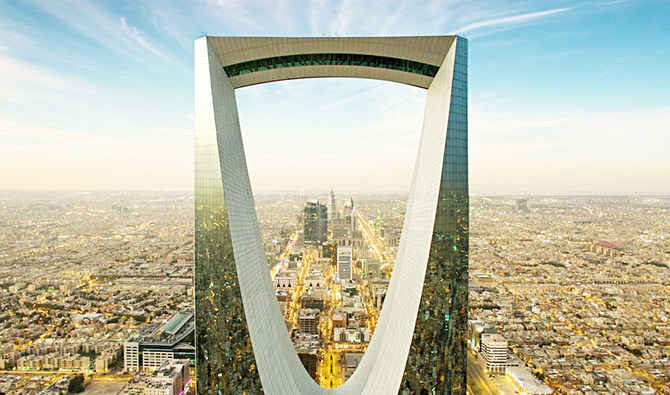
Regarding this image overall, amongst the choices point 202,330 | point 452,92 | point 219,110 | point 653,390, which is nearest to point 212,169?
point 219,110

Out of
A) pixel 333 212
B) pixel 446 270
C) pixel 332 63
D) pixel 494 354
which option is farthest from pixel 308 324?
pixel 333 212

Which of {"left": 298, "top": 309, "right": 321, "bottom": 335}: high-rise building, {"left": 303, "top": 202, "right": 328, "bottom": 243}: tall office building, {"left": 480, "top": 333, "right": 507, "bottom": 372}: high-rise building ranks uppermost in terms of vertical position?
{"left": 303, "top": 202, "right": 328, "bottom": 243}: tall office building

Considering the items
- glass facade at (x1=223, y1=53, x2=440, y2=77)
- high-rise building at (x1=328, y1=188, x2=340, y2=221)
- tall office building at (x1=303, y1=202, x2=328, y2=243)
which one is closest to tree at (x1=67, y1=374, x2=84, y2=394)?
glass facade at (x1=223, y1=53, x2=440, y2=77)

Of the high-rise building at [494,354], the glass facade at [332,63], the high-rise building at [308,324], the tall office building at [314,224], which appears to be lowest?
the high-rise building at [308,324]

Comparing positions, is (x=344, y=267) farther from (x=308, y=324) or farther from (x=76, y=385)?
(x=76, y=385)

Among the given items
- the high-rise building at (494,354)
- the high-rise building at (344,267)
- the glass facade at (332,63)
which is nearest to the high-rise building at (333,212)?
the high-rise building at (344,267)

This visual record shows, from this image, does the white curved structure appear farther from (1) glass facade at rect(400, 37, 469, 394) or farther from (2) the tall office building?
(2) the tall office building

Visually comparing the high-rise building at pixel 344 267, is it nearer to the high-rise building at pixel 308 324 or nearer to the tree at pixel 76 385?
the high-rise building at pixel 308 324

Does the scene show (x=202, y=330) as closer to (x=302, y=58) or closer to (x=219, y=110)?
(x=219, y=110)
